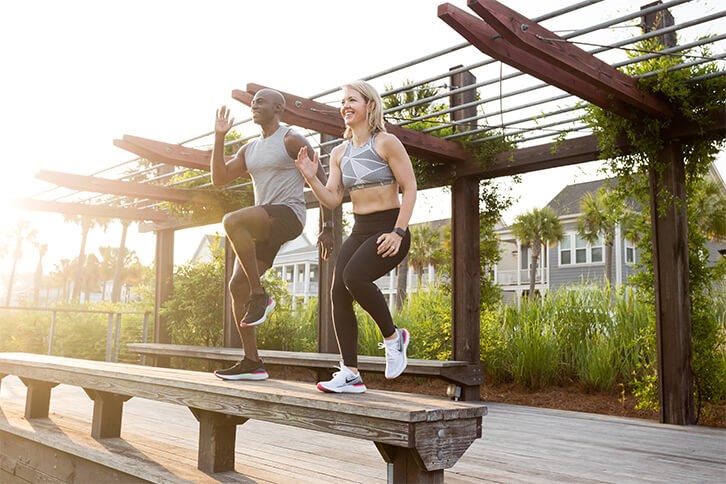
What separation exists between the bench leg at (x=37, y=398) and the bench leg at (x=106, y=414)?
96cm

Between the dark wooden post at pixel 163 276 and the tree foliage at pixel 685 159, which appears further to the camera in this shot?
the dark wooden post at pixel 163 276

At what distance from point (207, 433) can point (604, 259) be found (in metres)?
18.7

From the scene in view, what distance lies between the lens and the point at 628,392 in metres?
6.90

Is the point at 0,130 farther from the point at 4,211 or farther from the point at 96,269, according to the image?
the point at 96,269

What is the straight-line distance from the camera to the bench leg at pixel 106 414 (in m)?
4.12

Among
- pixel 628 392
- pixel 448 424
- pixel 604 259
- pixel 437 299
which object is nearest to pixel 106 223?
pixel 604 259

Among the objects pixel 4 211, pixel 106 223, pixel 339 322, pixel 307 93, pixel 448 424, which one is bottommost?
pixel 448 424

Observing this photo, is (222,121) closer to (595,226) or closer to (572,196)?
(595,226)

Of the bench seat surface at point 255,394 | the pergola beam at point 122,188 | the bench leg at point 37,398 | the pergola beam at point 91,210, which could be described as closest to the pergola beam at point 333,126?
the bench seat surface at point 255,394

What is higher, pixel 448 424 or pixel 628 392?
pixel 448 424

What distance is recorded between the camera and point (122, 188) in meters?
8.41

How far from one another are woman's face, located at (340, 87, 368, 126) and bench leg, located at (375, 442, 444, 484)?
1.38 metres

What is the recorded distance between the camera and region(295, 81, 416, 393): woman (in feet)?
8.79

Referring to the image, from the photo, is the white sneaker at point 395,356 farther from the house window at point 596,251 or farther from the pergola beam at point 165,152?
the house window at point 596,251
